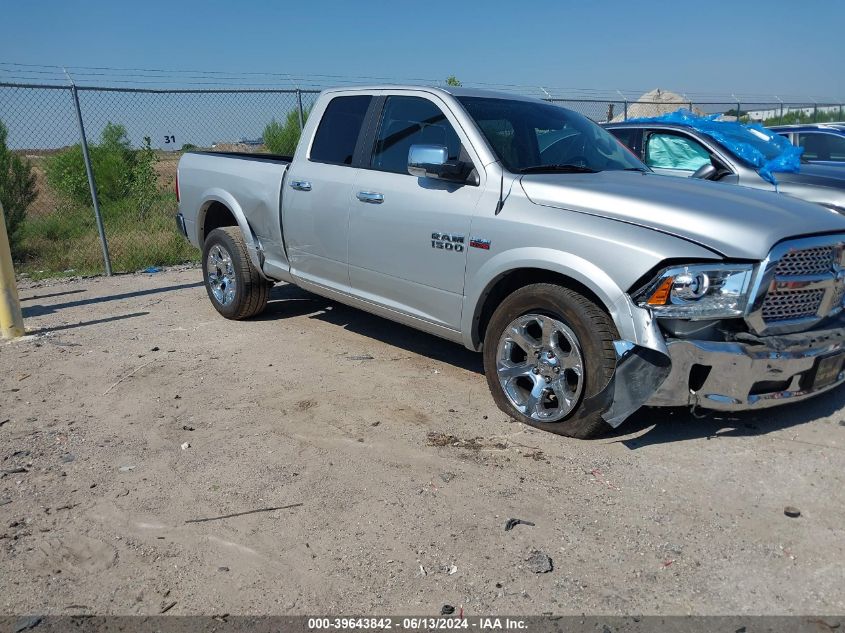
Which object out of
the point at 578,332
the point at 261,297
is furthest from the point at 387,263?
the point at 261,297

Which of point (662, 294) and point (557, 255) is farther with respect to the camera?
point (557, 255)

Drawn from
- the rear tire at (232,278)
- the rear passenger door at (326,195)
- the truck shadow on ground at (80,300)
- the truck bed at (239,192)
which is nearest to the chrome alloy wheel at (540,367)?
the rear passenger door at (326,195)

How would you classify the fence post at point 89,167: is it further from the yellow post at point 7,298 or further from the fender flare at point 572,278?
the fender flare at point 572,278

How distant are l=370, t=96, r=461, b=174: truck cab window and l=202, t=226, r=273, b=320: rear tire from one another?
72.9 inches

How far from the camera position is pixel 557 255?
3850mm

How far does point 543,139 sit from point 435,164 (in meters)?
0.93

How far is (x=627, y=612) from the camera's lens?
8.75ft

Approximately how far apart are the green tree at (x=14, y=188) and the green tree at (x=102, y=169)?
269cm

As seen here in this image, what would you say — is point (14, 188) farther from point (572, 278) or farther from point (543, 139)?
point (572, 278)

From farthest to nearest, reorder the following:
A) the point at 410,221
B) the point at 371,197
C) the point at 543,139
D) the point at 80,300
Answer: the point at 80,300 < the point at 371,197 < the point at 543,139 < the point at 410,221

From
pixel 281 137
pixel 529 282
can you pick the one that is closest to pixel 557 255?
pixel 529 282

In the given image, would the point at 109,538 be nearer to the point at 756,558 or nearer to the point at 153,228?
the point at 756,558

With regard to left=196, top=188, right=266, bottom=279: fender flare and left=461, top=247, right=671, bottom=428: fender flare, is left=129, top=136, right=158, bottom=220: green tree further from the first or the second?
left=461, top=247, right=671, bottom=428: fender flare

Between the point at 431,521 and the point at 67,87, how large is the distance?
25.0 feet
